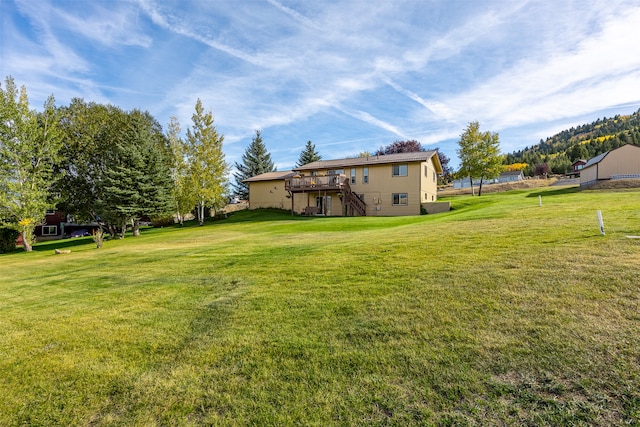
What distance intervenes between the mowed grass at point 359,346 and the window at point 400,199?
2166 centimetres

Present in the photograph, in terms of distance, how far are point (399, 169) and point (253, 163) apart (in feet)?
97.3

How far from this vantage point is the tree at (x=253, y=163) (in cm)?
5112

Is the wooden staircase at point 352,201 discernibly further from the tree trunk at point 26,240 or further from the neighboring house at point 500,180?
the neighboring house at point 500,180

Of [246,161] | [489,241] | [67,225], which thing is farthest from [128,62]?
[67,225]

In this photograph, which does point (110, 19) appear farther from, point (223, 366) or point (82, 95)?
point (82, 95)

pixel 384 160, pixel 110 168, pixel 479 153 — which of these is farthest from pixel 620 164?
pixel 110 168

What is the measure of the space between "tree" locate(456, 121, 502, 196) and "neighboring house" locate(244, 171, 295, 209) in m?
20.7

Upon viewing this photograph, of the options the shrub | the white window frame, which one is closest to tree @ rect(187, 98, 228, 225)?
the shrub

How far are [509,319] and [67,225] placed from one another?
55344 millimetres

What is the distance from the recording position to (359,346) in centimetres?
371

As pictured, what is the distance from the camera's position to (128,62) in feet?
45.5

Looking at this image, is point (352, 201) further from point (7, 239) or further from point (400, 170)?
point (7, 239)

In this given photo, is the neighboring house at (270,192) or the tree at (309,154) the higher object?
the tree at (309,154)

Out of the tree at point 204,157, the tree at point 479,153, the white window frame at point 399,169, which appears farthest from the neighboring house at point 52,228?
the tree at point 479,153
